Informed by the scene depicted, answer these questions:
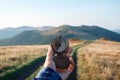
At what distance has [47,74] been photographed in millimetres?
2387

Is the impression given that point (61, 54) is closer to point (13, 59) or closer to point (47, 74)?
point (47, 74)

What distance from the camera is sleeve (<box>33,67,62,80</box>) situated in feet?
7.67

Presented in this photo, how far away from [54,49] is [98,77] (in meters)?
14.7

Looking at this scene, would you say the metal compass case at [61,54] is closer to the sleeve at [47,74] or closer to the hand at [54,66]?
the hand at [54,66]

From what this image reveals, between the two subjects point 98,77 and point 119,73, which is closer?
point 98,77

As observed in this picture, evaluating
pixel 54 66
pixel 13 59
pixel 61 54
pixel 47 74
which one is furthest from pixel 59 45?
pixel 13 59

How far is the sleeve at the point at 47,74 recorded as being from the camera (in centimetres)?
234

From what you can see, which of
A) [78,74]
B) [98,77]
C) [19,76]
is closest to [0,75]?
[19,76]

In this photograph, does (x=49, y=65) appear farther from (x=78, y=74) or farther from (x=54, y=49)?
(x=78, y=74)

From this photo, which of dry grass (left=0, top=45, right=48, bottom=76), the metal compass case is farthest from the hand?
dry grass (left=0, top=45, right=48, bottom=76)

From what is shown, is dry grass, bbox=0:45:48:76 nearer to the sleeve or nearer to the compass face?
the compass face

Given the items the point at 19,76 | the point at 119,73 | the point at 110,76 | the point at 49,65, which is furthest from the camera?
the point at 19,76

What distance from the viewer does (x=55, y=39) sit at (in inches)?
111

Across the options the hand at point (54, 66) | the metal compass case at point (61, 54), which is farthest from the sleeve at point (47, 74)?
the metal compass case at point (61, 54)
